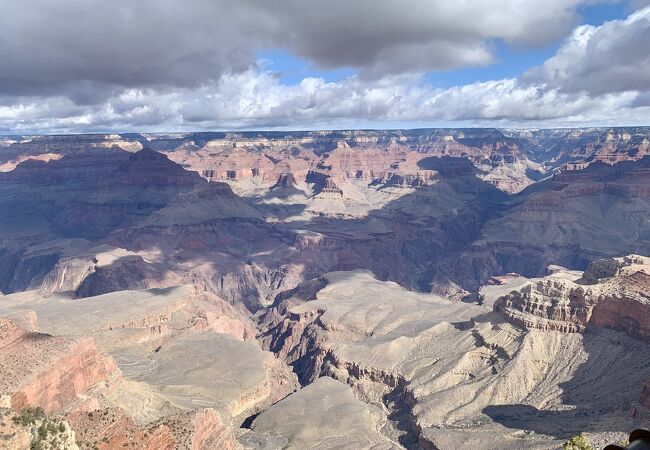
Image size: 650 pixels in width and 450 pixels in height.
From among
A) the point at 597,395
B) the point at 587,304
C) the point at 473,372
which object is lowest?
the point at 473,372

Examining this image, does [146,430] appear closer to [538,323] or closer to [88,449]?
[88,449]

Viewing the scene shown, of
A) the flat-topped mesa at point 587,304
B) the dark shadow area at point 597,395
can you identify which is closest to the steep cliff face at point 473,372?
the dark shadow area at point 597,395

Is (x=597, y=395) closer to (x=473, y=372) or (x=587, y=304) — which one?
(x=587, y=304)

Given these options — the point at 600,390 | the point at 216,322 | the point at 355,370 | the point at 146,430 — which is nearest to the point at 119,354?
the point at 216,322

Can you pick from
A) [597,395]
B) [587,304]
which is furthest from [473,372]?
[587,304]

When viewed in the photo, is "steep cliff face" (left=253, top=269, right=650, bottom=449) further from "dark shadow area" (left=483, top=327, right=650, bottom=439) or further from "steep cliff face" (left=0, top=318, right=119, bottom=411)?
"steep cliff face" (left=0, top=318, right=119, bottom=411)

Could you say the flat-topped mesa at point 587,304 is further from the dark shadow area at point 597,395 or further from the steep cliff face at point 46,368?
the steep cliff face at point 46,368

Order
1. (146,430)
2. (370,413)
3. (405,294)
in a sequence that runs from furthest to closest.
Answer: (405,294)
(370,413)
(146,430)

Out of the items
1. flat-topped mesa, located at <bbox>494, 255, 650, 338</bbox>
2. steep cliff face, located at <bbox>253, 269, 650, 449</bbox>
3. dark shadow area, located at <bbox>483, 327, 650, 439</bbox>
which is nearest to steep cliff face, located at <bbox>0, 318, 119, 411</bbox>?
steep cliff face, located at <bbox>253, 269, 650, 449</bbox>
